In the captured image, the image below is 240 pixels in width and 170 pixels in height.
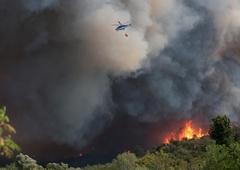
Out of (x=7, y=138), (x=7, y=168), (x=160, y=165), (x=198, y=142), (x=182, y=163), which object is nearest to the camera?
(x=7, y=138)

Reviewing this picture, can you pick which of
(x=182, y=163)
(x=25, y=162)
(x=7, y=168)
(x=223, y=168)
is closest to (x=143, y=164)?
(x=182, y=163)

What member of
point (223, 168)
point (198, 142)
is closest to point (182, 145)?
point (198, 142)

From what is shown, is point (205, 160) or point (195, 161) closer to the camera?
point (205, 160)

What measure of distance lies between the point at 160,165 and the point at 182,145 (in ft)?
291

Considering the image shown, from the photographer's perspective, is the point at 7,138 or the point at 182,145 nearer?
the point at 7,138

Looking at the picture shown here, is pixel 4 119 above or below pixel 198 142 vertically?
below

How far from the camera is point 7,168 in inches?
4058

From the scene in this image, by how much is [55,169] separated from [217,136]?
42.3 metres

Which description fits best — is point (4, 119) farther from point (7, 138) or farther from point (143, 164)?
point (143, 164)

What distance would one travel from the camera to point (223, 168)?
4288 centimetres

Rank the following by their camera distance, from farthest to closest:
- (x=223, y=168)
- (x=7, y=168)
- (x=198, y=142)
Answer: (x=198, y=142), (x=7, y=168), (x=223, y=168)

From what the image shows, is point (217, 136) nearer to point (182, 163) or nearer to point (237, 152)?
point (182, 163)

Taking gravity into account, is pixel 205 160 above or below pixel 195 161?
below

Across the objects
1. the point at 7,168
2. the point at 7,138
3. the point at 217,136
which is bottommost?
the point at 7,138
